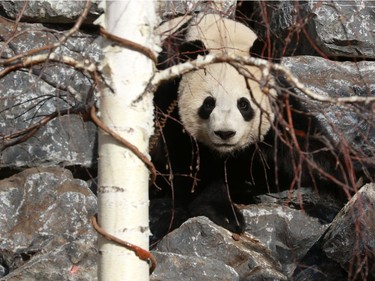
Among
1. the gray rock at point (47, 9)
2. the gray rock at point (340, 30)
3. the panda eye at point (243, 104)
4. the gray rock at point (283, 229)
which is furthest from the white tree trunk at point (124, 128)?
the gray rock at point (340, 30)

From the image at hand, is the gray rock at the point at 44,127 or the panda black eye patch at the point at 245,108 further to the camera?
the gray rock at the point at 44,127

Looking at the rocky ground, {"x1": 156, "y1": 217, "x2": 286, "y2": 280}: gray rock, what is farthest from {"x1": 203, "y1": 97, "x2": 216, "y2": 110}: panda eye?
{"x1": 156, "y1": 217, "x2": 286, "y2": 280}: gray rock

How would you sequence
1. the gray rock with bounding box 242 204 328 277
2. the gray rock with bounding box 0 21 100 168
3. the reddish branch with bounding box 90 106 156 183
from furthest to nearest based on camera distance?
1. the gray rock with bounding box 0 21 100 168
2. the gray rock with bounding box 242 204 328 277
3. the reddish branch with bounding box 90 106 156 183

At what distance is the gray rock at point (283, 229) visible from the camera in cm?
458

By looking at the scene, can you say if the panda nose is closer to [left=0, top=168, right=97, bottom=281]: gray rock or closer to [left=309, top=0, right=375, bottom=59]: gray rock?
[left=0, top=168, right=97, bottom=281]: gray rock

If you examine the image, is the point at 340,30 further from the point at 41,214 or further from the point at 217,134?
the point at 41,214

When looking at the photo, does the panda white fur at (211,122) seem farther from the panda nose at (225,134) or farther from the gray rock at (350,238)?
the gray rock at (350,238)

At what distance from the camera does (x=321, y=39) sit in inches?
206

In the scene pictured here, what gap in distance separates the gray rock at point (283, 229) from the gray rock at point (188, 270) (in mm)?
808

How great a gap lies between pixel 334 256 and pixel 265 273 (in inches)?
15.2

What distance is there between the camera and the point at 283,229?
187 inches

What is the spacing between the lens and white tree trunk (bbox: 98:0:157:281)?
8.02 ft

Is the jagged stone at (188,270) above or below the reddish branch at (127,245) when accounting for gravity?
below

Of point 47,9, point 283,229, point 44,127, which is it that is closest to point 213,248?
point 283,229
